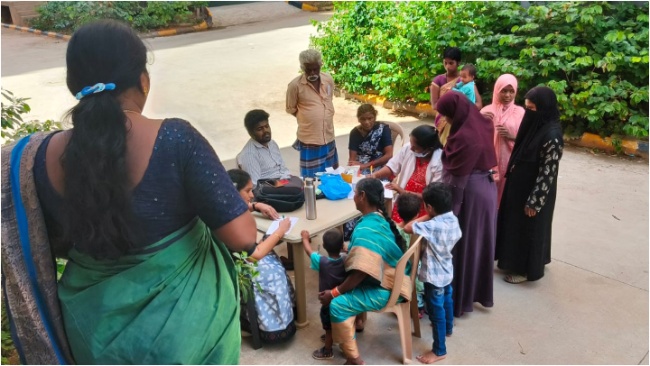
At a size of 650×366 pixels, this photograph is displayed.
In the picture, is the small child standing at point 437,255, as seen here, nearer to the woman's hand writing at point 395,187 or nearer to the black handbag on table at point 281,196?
the woman's hand writing at point 395,187

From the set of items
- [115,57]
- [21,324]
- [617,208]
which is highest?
[115,57]

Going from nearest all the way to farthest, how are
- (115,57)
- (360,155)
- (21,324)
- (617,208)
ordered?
1. (115,57)
2. (21,324)
3. (360,155)
4. (617,208)

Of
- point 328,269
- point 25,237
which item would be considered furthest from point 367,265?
point 25,237

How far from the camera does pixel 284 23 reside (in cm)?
1622

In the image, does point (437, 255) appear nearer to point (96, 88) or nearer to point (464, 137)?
point (464, 137)

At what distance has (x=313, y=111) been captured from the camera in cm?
512

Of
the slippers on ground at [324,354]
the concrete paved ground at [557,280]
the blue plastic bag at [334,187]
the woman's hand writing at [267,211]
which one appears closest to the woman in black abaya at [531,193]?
the concrete paved ground at [557,280]

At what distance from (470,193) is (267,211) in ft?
4.31

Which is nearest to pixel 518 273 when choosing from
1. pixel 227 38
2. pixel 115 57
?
pixel 115 57

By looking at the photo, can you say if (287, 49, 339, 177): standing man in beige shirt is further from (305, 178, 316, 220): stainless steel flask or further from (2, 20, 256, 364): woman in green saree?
(2, 20, 256, 364): woman in green saree

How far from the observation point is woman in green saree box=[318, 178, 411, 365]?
3223 mm

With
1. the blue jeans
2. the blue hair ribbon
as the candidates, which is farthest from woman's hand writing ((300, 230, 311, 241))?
the blue hair ribbon

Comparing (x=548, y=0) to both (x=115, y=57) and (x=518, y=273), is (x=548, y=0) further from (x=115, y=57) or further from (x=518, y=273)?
(x=115, y=57)

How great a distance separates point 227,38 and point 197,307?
1375cm
